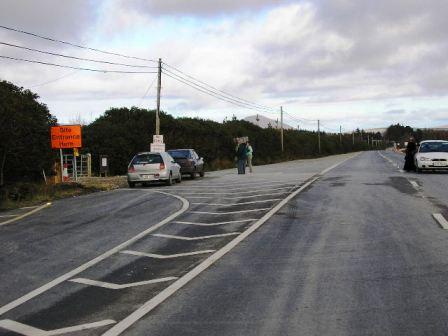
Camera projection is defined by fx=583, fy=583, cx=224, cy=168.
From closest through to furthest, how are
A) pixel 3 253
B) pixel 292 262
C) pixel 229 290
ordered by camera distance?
pixel 229 290
pixel 292 262
pixel 3 253

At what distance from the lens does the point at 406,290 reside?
6152 mm

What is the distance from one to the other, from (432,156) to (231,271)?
808 inches

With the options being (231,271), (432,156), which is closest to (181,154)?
(432,156)

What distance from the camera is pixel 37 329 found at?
5.16 m

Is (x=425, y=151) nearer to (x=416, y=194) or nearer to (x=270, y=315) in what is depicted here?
(x=416, y=194)

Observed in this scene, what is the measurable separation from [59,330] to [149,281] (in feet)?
6.08

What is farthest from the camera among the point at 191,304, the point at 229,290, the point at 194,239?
the point at 194,239

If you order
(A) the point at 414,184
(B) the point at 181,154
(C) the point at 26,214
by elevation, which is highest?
(B) the point at 181,154

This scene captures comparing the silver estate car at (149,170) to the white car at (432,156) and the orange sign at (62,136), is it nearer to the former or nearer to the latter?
the orange sign at (62,136)

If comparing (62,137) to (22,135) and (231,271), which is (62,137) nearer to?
(22,135)

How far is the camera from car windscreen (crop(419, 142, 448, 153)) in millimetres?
26125

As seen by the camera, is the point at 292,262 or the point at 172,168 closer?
the point at 292,262

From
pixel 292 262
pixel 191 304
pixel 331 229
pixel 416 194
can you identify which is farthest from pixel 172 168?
pixel 191 304

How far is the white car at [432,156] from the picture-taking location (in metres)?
25.4
